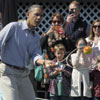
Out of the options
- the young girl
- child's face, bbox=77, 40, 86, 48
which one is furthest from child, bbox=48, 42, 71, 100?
child's face, bbox=77, 40, 86, 48

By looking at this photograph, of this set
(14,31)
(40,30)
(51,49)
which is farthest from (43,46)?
(40,30)

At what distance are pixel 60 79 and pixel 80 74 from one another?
15.8 inches

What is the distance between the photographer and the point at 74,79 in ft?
22.2

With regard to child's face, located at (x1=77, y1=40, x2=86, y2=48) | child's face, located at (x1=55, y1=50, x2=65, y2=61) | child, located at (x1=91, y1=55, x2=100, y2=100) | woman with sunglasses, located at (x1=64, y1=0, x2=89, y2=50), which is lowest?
child, located at (x1=91, y1=55, x2=100, y2=100)

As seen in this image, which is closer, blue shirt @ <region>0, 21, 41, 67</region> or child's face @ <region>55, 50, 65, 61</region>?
blue shirt @ <region>0, 21, 41, 67</region>

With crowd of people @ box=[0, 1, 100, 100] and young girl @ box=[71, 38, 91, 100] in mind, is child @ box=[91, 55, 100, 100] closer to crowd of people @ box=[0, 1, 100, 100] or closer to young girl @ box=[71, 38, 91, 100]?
crowd of people @ box=[0, 1, 100, 100]

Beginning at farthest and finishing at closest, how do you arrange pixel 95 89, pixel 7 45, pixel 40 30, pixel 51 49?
pixel 40 30 → pixel 51 49 → pixel 95 89 → pixel 7 45

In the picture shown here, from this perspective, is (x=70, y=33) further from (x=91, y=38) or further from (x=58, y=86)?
(x=58, y=86)

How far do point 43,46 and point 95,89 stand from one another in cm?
137

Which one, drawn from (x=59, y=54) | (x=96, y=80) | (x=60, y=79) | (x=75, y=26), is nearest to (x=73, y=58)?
(x=59, y=54)

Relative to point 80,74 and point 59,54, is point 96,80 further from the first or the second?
point 59,54

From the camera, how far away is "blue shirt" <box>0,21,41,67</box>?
4.85m

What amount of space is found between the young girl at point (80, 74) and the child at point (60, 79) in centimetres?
12

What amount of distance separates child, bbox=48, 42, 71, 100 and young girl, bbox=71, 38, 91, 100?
0.12 meters
